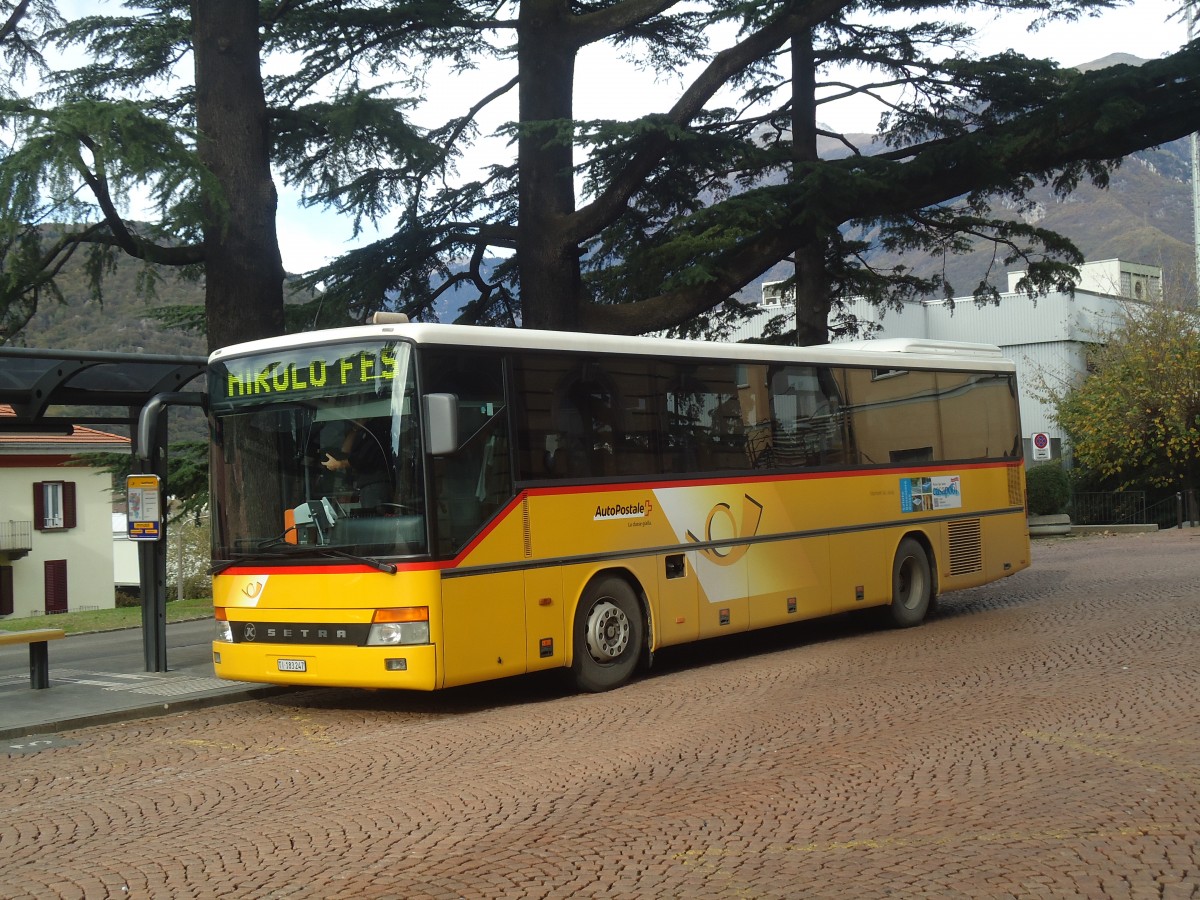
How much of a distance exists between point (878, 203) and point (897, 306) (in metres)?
7.92

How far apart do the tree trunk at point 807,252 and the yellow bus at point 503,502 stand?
10665mm

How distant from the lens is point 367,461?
10422 millimetres

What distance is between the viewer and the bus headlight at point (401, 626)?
1019cm

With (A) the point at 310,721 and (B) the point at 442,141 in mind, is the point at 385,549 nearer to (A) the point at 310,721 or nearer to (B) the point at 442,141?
(A) the point at 310,721

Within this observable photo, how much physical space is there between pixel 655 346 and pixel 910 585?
17.7ft

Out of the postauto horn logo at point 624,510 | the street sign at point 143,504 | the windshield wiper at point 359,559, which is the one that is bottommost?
the windshield wiper at point 359,559

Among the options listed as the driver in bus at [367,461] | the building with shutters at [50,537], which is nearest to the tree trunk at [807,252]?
the driver in bus at [367,461]

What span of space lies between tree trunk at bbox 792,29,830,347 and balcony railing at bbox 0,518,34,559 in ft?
130

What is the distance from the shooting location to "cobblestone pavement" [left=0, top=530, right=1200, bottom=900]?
5.85m

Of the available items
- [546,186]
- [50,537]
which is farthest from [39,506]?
[546,186]

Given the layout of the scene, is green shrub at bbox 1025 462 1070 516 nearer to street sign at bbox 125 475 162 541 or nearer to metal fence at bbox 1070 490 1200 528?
metal fence at bbox 1070 490 1200 528

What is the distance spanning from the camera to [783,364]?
46.3 feet

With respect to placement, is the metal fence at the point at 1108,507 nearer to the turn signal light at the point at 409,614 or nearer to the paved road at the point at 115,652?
the paved road at the point at 115,652

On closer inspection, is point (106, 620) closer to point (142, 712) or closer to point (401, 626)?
point (142, 712)
